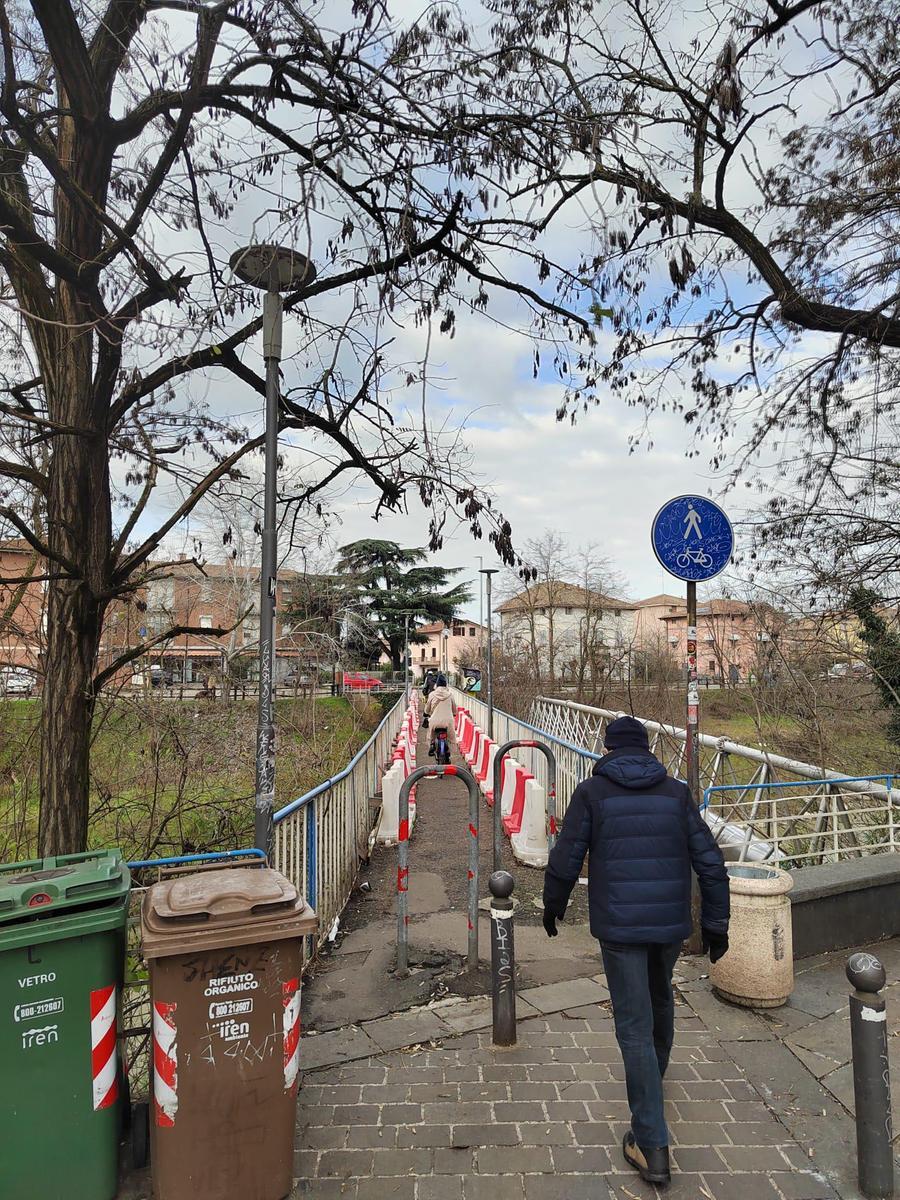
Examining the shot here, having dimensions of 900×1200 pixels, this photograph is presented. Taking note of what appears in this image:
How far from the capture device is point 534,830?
7465mm

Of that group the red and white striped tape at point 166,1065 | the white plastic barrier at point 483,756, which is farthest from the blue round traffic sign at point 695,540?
the white plastic barrier at point 483,756

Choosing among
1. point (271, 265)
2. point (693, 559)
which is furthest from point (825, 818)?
point (271, 265)

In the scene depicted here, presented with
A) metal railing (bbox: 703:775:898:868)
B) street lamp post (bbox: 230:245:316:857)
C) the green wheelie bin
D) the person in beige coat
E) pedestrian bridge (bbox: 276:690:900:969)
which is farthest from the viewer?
the person in beige coat

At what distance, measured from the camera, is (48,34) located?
13.6 ft

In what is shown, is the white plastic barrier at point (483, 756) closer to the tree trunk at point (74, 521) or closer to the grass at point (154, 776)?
the grass at point (154, 776)

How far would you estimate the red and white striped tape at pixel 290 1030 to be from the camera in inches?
110

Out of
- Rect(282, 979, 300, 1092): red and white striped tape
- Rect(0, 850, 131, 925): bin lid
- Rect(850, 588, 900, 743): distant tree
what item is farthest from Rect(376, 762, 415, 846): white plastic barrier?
Rect(850, 588, 900, 743): distant tree

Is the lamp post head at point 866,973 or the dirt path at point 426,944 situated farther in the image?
the dirt path at point 426,944

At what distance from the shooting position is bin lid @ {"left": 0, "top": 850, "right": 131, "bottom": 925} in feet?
8.59

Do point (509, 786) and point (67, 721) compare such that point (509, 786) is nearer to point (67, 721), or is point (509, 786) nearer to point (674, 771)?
point (674, 771)

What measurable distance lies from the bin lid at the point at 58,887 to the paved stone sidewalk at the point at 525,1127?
1.41 metres

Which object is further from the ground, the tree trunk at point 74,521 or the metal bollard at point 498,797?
the tree trunk at point 74,521

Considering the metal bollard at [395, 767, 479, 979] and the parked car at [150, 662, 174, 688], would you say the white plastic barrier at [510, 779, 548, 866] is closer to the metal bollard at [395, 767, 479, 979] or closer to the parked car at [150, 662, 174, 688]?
the metal bollard at [395, 767, 479, 979]

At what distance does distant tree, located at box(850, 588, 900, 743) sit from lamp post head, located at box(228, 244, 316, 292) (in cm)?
807
